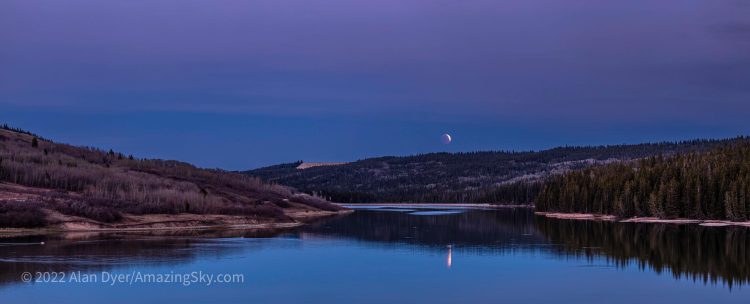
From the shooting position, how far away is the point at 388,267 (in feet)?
222

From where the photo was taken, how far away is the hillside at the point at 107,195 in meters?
112

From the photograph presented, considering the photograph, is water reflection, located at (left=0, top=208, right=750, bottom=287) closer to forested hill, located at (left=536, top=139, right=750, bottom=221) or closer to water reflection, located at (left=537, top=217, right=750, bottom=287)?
water reflection, located at (left=537, top=217, right=750, bottom=287)

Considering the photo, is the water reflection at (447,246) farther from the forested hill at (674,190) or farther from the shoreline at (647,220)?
the forested hill at (674,190)

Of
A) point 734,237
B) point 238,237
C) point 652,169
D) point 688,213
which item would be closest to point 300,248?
point 238,237

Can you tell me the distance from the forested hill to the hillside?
2363 inches

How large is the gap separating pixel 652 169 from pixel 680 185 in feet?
76.7

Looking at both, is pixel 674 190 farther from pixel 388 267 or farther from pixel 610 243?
pixel 388 267

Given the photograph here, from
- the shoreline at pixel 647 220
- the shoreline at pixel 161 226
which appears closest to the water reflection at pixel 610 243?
the shoreline at pixel 647 220

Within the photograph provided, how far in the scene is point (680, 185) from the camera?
489ft

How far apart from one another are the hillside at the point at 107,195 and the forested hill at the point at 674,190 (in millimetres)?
60014

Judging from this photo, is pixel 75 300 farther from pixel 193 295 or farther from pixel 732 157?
pixel 732 157

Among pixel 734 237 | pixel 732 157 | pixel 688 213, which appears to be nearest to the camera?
pixel 734 237

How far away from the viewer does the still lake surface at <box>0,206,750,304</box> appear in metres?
49.8
